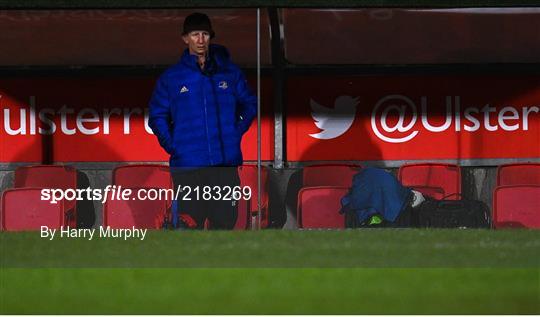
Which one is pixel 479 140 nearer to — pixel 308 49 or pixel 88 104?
pixel 308 49

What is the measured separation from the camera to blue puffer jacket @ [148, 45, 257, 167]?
11.7 metres

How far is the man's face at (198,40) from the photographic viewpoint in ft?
37.2

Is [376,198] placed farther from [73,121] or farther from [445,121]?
[73,121]

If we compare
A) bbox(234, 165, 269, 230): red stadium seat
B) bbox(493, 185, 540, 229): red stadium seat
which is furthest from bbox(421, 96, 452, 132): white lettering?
bbox(493, 185, 540, 229): red stadium seat

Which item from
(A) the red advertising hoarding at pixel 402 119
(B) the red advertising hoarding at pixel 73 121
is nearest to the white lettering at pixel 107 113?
(B) the red advertising hoarding at pixel 73 121

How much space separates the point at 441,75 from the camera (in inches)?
619

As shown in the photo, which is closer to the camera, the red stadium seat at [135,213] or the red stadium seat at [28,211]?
the red stadium seat at [135,213]

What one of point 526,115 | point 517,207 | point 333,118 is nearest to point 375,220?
point 517,207

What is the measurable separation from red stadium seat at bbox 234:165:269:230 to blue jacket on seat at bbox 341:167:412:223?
750 millimetres

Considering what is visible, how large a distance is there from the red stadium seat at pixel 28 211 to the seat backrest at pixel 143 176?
75 cm

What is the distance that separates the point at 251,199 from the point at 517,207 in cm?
215

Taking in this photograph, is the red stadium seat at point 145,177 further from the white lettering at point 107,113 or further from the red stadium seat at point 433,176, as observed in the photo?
the red stadium seat at point 433,176

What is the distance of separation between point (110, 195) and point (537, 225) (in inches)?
137

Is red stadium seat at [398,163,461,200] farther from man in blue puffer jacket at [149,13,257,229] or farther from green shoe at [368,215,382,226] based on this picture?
man in blue puffer jacket at [149,13,257,229]
